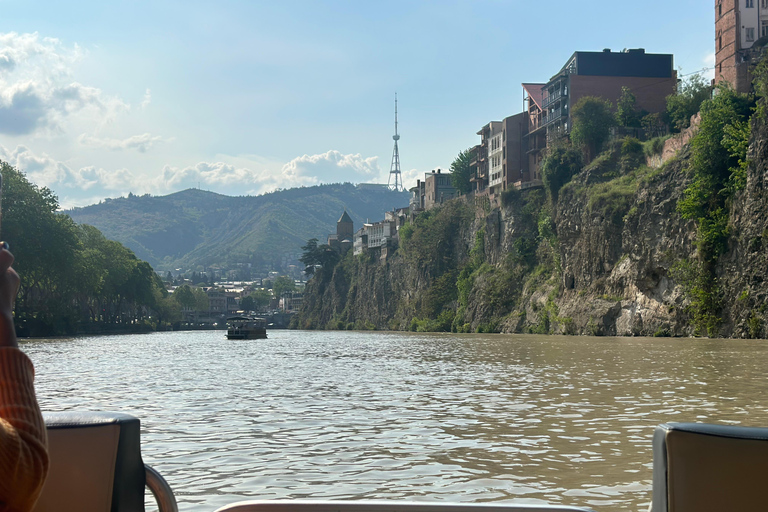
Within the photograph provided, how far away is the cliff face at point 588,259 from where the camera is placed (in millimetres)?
41250

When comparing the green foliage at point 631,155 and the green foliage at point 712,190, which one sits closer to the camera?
the green foliage at point 712,190

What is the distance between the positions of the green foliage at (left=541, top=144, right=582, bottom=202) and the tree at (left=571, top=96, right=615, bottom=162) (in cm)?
113

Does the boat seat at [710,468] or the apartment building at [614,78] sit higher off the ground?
the apartment building at [614,78]

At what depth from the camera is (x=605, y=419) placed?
510 inches

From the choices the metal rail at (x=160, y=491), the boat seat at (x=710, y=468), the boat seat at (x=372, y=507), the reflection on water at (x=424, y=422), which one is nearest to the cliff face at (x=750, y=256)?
the reflection on water at (x=424, y=422)

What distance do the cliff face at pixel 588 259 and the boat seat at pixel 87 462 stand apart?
132ft

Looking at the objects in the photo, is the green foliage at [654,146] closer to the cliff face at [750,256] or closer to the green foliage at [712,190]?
the green foliage at [712,190]

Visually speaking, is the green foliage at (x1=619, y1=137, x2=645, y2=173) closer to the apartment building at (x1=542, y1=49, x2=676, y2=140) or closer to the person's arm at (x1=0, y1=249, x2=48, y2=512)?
the apartment building at (x1=542, y1=49, x2=676, y2=140)

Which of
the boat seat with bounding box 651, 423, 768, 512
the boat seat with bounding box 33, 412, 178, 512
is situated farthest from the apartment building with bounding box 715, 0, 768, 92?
the boat seat with bounding box 33, 412, 178, 512

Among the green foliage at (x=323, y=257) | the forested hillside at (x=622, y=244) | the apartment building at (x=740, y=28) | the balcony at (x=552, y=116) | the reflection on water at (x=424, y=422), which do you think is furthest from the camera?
the green foliage at (x=323, y=257)

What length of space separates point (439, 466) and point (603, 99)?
221 feet

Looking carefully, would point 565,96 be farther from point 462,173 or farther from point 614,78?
point 462,173

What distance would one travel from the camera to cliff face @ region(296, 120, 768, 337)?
4125 cm

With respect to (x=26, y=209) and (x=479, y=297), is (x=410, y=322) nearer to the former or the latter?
(x=479, y=297)
